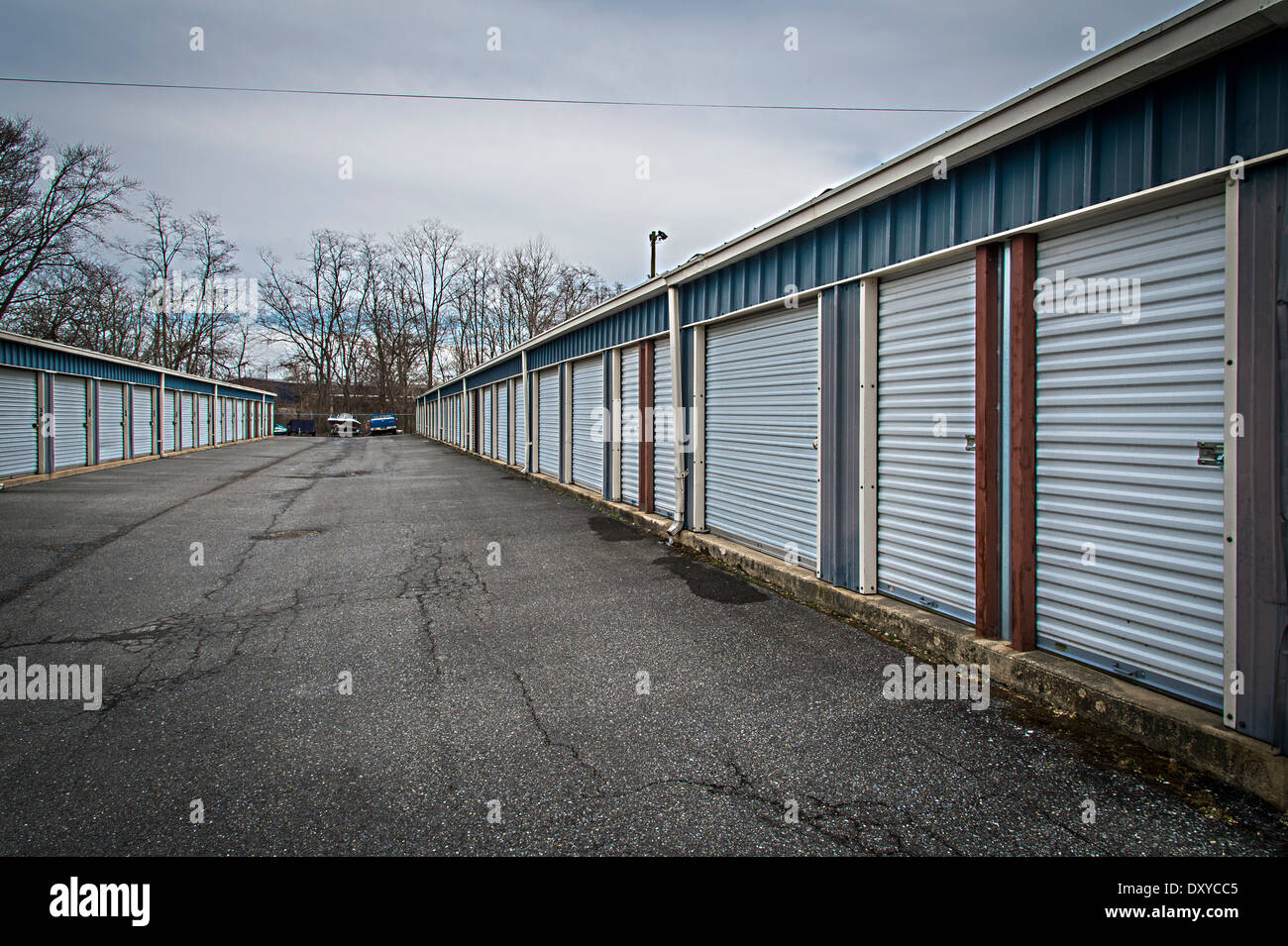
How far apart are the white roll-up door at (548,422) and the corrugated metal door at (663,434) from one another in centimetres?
554

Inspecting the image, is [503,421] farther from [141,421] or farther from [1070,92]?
[1070,92]

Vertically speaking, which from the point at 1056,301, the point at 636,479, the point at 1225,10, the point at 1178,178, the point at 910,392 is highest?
the point at 1225,10

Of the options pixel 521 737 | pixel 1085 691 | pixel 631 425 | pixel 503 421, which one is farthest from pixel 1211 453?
pixel 503 421

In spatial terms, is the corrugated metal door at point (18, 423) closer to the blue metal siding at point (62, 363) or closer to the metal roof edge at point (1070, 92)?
the blue metal siding at point (62, 363)

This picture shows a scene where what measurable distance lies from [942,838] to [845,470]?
3.54 metres

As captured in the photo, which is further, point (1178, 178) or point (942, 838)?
point (1178, 178)

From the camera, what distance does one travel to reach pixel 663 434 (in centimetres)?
982

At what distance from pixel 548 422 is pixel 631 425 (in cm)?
601

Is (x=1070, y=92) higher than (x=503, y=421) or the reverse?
higher

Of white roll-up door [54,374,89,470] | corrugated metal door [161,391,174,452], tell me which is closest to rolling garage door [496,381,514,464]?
white roll-up door [54,374,89,470]
